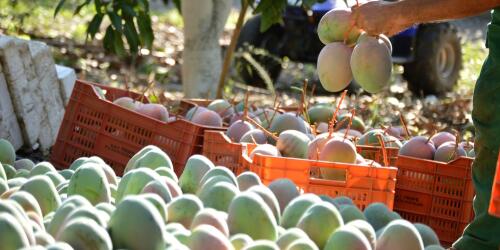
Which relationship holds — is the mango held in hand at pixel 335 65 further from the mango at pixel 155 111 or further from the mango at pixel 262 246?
the mango at pixel 155 111

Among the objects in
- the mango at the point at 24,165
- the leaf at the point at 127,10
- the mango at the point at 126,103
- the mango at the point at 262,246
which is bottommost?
the mango at the point at 24,165

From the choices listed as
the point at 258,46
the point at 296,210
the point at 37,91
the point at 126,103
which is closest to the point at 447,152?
the point at 296,210

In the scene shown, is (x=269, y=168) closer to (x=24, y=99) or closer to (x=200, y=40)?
A: (x=24, y=99)

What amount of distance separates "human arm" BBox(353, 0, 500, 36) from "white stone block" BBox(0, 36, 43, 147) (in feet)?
8.62

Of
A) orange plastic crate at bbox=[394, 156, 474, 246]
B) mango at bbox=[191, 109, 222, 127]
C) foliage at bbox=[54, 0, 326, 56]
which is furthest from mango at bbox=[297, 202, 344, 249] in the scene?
foliage at bbox=[54, 0, 326, 56]

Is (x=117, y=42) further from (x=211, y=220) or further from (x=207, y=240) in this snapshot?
(x=207, y=240)

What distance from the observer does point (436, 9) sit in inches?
130

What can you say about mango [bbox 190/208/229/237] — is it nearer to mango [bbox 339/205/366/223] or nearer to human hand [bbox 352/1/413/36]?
mango [bbox 339/205/366/223]

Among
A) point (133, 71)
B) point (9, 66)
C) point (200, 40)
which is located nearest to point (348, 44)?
point (9, 66)

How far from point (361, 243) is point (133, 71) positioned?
7772 millimetres

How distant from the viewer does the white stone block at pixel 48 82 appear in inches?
232

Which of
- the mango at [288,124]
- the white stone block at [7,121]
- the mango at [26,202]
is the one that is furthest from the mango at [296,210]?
the white stone block at [7,121]

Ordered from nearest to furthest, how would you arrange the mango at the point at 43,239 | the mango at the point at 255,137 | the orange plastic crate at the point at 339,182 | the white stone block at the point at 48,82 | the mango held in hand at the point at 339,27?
the mango at the point at 43,239
the mango held in hand at the point at 339,27
the orange plastic crate at the point at 339,182
the mango at the point at 255,137
the white stone block at the point at 48,82

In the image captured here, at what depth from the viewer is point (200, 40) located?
7.18m
